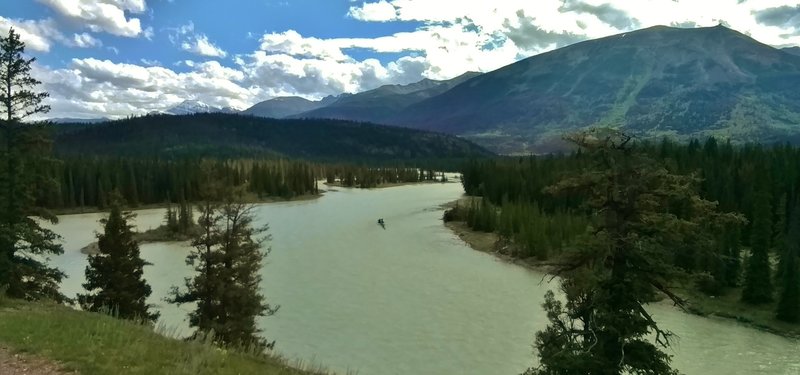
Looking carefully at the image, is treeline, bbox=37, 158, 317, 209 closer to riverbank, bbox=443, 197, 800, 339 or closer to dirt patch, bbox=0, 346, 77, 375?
riverbank, bbox=443, 197, 800, 339

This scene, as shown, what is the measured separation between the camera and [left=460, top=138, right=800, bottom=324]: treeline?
45.8m

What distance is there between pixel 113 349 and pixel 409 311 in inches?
1192

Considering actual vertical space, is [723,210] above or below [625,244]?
below

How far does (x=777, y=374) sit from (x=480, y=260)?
35.6m

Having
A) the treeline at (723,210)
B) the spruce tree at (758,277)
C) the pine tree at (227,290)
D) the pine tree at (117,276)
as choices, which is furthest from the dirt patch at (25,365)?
the spruce tree at (758,277)

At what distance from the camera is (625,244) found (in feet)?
51.6

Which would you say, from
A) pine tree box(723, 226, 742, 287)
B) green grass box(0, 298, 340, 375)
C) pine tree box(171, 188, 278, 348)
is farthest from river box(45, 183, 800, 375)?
pine tree box(723, 226, 742, 287)

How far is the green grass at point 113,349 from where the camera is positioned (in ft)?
41.0

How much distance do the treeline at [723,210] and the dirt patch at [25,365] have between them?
27.3m

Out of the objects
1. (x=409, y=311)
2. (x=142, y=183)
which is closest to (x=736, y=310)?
(x=409, y=311)

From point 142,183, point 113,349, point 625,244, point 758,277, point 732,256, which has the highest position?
point 142,183

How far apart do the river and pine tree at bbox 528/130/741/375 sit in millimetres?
13690

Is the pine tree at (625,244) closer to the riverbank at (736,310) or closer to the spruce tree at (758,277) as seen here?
the riverbank at (736,310)

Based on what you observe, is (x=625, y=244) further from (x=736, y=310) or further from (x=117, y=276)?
(x=736, y=310)
